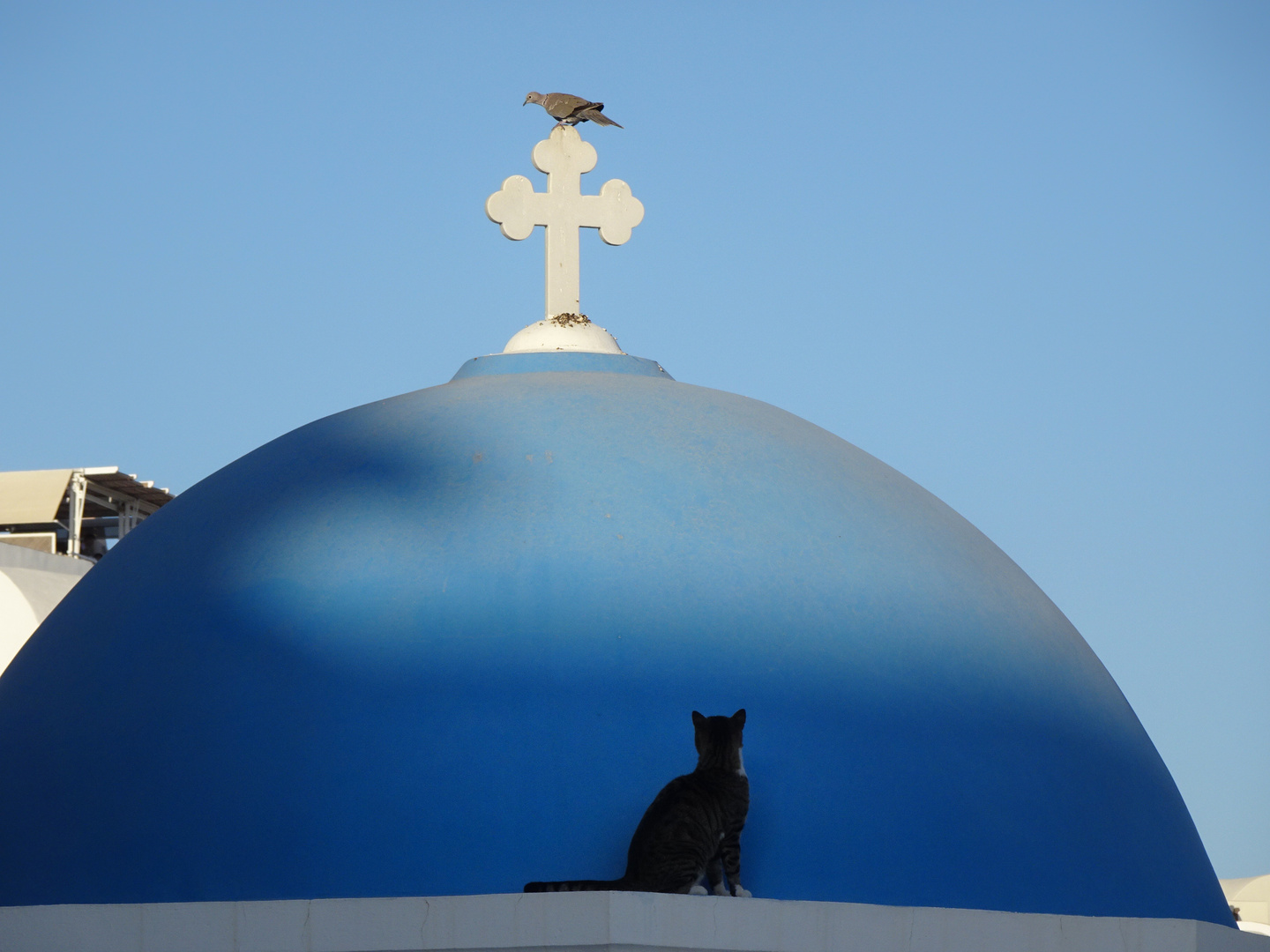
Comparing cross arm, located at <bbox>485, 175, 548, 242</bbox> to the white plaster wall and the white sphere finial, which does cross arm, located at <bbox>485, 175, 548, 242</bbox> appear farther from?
the white plaster wall

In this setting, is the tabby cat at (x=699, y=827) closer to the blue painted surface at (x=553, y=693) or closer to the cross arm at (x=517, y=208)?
the blue painted surface at (x=553, y=693)

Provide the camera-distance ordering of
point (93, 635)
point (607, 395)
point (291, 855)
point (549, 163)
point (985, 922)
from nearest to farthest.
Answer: point (985, 922)
point (291, 855)
point (93, 635)
point (607, 395)
point (549, 163)

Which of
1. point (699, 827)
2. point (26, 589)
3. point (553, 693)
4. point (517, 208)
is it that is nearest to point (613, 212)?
point (517, 208)

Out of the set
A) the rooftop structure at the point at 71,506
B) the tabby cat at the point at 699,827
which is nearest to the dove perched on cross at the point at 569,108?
the tabby cat at the point at 699,827

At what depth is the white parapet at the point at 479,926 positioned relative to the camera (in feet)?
22.2

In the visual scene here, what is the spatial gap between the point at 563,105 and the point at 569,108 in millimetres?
59

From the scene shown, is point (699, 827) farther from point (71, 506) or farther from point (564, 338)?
point (71, 506)

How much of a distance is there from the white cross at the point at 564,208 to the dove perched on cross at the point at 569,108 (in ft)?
0.32

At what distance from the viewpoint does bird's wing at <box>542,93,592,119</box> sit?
11922 millimetres

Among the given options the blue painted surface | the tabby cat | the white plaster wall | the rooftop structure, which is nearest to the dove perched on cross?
the blue painted surface

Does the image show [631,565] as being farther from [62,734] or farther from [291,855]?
[62,734]

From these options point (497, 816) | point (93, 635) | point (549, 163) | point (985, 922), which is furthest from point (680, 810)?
point (549, 163)

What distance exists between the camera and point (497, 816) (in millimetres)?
7832

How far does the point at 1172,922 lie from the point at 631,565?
284 centimetres
